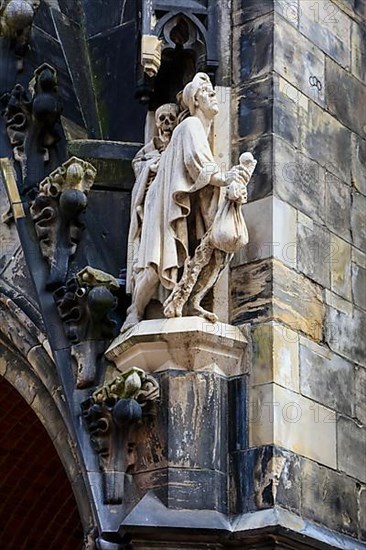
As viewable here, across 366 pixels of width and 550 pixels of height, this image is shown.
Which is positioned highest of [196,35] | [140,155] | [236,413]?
[196,35]

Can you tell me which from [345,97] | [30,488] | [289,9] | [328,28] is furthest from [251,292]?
[30,488]

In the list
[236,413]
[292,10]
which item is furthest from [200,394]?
[292,10]

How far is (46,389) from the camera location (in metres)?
9.84

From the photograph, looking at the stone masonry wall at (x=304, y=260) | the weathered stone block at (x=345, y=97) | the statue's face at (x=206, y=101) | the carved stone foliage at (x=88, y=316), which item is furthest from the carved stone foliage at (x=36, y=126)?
the weathered stone block at (x=345, y=97)

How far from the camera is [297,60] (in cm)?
1011

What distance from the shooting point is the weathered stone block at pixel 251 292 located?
31.0 ft

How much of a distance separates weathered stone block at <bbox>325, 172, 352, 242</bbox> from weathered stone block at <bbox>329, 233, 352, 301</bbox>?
58 mm

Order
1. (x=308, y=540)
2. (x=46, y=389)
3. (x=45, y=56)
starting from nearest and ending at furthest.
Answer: (x=308, y=540), (x=46, y=389), (x=45, y=56)

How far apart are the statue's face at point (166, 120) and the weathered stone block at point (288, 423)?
1.48 m

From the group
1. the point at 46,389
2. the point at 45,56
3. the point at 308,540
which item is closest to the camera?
the point at 308,540

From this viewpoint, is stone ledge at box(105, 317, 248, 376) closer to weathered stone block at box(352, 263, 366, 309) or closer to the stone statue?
the stone statue

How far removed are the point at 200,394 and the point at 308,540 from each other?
0.88m

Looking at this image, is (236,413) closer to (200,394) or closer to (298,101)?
(200,394)

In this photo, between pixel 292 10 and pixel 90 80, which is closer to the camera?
pixel 292 10
